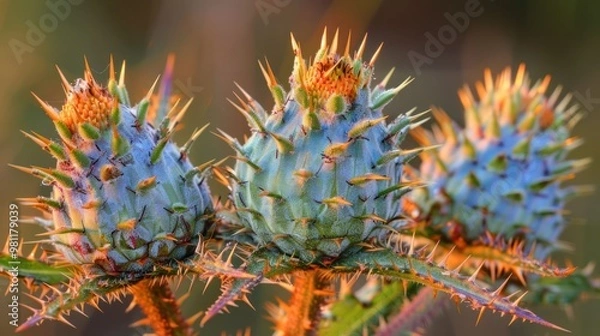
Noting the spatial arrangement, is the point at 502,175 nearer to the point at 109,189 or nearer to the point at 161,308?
the point at 161,308

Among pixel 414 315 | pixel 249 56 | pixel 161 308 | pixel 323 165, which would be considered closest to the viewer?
pixel 323 165

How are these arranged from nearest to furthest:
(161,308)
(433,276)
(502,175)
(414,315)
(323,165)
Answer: (433,276)
(323,165)
(161,308)
(414,315)
(502,175)

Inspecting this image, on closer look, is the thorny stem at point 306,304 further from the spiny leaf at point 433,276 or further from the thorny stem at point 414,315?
the thorny stem at point 414,315

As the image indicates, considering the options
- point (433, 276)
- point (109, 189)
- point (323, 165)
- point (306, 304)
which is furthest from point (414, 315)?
point (109, 189)

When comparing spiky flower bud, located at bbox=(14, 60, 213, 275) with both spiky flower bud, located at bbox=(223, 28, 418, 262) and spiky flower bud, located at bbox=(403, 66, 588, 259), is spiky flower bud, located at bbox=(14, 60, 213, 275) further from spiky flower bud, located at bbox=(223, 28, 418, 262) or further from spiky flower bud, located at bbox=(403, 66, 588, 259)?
spiky flower bud, located at bbox=(403, 66, 588, 259)

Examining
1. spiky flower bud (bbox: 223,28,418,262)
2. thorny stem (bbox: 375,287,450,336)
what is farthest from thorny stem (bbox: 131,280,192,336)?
thorny stem (bbox: 375,287,450,336)

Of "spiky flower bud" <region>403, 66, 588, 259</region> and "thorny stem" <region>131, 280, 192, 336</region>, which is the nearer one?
"thorny stem" <region>131, 280, 192, 336</region>

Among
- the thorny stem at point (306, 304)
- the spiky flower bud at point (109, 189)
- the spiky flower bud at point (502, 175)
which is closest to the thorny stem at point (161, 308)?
the spiky flower bud at point (109, 189)
